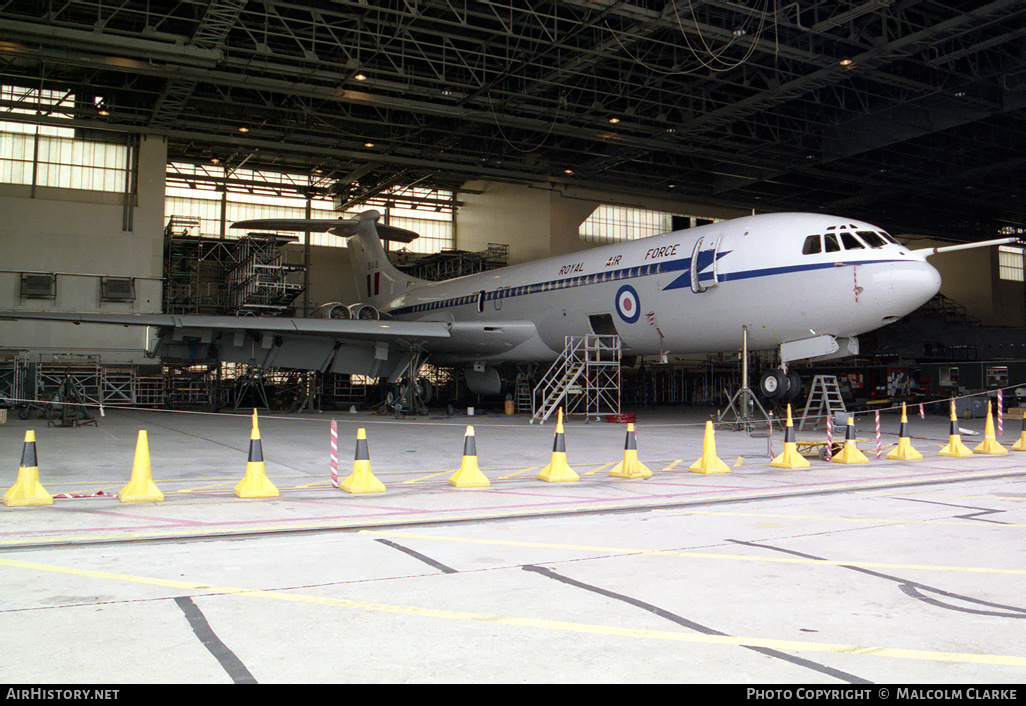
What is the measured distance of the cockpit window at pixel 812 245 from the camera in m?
15.8

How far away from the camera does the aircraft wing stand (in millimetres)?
19828

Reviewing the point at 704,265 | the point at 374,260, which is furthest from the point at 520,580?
the point at 374,260

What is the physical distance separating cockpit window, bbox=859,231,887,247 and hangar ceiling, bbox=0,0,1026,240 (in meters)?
6.64

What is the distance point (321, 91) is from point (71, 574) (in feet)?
73.2

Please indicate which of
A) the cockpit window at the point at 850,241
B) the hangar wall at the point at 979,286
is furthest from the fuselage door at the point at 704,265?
the hangar wall at the point at 979,286

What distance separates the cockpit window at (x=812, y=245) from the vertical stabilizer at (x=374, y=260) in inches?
672

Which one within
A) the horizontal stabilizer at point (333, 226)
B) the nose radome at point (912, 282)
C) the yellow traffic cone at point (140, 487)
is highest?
the horizontal stabilizer at point (333, 226)

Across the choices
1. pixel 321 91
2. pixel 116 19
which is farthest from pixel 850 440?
pixel 116 19

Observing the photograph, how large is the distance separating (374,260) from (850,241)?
20.4 metres

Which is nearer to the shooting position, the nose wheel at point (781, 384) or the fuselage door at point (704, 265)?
the nose wheel at point (781, 384)

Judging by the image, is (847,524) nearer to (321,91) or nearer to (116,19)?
(321,91)

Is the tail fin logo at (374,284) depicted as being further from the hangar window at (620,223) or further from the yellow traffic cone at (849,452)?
the yellow traffic cone at (849,452)

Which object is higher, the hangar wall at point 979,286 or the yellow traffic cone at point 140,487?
the hangar wall at point 979,286

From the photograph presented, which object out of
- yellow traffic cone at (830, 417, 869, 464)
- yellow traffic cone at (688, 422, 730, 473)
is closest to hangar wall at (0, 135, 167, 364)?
yellow traffic cone at (688, 422, 730, 473)
